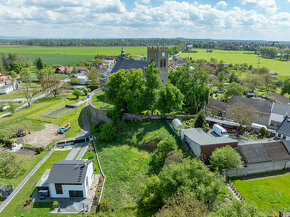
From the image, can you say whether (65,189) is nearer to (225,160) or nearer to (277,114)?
(225,160)

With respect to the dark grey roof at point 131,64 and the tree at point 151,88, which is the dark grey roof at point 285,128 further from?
the dark grey roof at point 131,64

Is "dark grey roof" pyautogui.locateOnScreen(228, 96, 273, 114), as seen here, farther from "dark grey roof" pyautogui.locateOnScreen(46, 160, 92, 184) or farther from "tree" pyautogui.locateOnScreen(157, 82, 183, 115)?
"dark grey roof" pyautogui.locateOnScreen(46, 160, 92, 184)

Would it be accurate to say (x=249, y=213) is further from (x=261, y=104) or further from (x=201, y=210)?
(x=261, y=104)

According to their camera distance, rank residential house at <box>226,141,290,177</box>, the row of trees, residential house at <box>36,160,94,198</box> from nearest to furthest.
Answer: residential house at <box>36,160,94,198</box>
residential house at <box>226,141,290,177</box>
the row of trees

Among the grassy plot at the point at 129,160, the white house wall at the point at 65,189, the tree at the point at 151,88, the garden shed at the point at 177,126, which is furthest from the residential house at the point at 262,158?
the white house wall at the point at 65,189

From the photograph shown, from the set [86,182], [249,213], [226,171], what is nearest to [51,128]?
[86,182]

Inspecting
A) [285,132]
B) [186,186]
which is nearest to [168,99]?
[285,132]

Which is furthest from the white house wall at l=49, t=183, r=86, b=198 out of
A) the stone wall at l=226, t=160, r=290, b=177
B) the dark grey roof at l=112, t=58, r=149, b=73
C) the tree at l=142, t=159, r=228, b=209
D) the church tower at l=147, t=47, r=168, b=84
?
the dark grey roof at l=112, t=58, r=149, b=73
